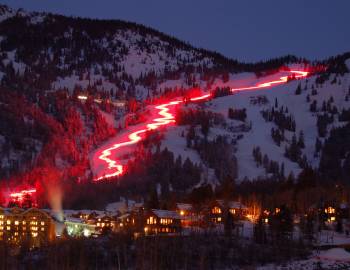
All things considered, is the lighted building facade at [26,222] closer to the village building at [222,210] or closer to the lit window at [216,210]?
the village building at [222,210]

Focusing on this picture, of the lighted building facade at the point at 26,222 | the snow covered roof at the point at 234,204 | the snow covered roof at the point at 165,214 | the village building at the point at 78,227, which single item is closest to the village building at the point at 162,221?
the snow covered roof at the point at 165,214

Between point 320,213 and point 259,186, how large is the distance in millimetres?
36210

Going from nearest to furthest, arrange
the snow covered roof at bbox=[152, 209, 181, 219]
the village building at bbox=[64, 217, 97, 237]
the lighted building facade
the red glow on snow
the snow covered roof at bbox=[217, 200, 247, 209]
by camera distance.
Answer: the snow covered roof at bbox=[152, 209, 181, 219] → the village building at bbox=[64, 217, 97, 237] → the snow covered roof at bbox=[217, 200, 247, 209] → the lighted building facade → the red glow on snow

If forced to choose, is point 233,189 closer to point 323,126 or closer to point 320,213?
point 320,213

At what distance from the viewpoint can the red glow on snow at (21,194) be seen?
480 feet

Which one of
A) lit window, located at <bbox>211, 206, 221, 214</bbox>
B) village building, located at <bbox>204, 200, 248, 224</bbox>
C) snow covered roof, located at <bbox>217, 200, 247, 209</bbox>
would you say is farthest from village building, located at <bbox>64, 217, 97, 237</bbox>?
snow covered roof, located at <bbox>217, 200, 247, 209</bbox>

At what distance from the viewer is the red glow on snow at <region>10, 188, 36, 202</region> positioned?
146 meters

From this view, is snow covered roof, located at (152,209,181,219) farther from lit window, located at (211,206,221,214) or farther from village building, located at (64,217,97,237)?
village building, located at (64,217,97,237)

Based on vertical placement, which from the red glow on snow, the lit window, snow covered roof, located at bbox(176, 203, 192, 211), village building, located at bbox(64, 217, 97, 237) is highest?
the red glow on snow

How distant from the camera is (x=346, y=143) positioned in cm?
18600

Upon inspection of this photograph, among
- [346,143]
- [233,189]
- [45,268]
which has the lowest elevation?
Result: [45,268]

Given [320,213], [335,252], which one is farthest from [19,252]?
[320,213]

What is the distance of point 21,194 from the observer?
150000 millimetres

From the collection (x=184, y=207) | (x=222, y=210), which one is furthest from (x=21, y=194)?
(x=222, y=210)
